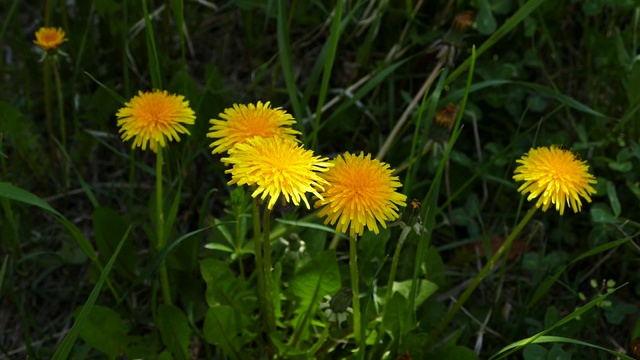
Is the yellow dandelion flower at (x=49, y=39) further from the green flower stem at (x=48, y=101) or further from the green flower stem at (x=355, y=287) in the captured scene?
the green flower stem at (x=355, y=287)

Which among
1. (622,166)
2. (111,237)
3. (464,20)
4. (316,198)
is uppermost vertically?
(464,20)

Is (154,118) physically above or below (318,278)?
above

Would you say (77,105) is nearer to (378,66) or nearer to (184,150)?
(184,150)

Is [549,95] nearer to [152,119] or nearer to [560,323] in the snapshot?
[560,323]

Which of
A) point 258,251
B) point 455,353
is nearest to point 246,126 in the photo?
point 258,251

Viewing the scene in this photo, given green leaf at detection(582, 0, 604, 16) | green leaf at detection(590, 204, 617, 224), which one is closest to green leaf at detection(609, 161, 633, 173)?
green leaf at detection(590, 204, 617, 224)

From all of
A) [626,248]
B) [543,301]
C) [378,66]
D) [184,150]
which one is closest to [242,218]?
[184,150]
